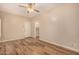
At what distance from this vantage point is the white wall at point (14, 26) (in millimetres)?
2076

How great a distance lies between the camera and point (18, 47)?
210cm

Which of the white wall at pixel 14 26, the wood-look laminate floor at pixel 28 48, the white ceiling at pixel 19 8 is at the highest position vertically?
the white ceiling at pixel 19 8

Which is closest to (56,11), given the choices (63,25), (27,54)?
(63,25)

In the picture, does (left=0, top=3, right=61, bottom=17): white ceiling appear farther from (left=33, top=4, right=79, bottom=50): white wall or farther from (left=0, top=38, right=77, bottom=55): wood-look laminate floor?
(left=0, top=38, right=77, bottom=55): wood-look laminate floor

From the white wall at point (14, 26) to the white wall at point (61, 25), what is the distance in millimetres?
229

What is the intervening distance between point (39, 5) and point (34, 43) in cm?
73

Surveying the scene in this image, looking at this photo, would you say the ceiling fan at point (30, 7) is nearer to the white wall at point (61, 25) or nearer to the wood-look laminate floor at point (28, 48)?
the white wall at point (61, 25)

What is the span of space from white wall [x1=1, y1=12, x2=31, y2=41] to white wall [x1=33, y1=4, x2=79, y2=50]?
23cm

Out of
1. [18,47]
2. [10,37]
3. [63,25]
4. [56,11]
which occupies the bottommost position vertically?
[18,47]

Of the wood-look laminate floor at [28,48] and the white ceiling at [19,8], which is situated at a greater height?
the white ceiling at [19,8]

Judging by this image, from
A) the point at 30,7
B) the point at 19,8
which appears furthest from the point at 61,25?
the point at 19,8

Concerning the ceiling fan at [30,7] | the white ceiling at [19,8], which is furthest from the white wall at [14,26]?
the ceiling fan at [30,7]

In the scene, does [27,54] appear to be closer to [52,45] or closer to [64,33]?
[52,45]

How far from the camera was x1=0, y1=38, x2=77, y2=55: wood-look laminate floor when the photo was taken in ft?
6.84
